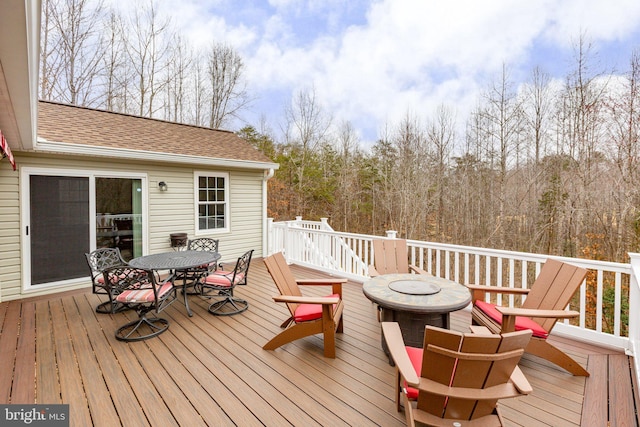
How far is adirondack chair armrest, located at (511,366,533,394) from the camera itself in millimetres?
1646

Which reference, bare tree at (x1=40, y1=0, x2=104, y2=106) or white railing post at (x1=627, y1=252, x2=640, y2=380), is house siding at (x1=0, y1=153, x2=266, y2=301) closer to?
white railing post at (x1=627, y1=252, x2=640, y2=380)

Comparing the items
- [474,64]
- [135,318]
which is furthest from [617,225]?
[135,318]

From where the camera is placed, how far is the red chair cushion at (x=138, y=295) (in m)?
3.52

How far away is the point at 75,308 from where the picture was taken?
14.5 feet

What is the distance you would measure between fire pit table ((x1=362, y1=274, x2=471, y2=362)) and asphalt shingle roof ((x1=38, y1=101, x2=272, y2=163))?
5441 millimetres

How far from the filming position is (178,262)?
4.13m

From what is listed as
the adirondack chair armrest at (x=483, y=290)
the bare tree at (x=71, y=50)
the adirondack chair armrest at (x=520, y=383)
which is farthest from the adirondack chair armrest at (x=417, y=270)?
the bare tree at (x=71, y=50)

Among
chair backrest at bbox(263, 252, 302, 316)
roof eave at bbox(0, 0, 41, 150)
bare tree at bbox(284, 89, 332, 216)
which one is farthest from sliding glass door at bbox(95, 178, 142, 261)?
bare tree at bbox(284, 89, 332, 216)

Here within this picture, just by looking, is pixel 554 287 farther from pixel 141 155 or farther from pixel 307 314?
pixel 141 155

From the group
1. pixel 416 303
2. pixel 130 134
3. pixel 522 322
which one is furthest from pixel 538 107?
pixel 130 134

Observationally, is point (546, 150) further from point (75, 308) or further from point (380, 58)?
point (75, 308)

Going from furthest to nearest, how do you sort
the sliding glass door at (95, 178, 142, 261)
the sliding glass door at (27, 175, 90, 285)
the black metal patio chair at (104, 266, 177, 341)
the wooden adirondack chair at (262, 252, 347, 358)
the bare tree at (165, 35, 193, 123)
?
1. the bare tree at (165, 35, 193, 123)
2. the sliding glass door at (95, 178, 142, 261)
3. the sliding glass door at (27, 175, 90, 285)
4. the black metal patio chair at (104, 266, 177, 341)
5. the wooden adirondack chair at (262, 252, 347, 358)

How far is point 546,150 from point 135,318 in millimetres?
11486

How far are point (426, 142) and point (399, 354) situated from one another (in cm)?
1143
